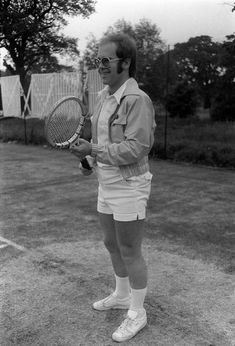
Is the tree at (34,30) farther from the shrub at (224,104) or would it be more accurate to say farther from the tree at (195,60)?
the shrub at (224,104)

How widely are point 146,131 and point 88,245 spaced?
82.0 inches

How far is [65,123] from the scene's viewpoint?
2.78 m

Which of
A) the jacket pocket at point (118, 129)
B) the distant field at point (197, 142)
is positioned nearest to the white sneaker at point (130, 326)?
the jacket pocket at point (118, 129)

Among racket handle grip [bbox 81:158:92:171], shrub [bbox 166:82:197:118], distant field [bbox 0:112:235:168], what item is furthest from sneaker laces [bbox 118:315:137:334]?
shrub [bbox 166:82:197:118]

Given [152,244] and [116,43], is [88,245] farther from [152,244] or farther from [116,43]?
[116,43]

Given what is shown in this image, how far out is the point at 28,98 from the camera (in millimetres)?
16391

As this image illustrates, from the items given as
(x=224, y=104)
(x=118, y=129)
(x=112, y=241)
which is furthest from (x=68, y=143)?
(x=224, y=104)

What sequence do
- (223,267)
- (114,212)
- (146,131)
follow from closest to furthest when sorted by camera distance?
(146,131) < (114,212) < (223,267)

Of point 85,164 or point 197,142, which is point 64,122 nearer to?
point 85,164

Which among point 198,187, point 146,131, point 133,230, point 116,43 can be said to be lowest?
point 198,187

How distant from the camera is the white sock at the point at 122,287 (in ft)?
9.57

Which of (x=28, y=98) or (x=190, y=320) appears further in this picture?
(x=28, y=98)

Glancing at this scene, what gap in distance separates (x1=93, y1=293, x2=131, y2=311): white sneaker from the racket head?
1097mm

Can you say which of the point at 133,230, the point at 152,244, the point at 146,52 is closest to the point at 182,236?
the point at 152,244
